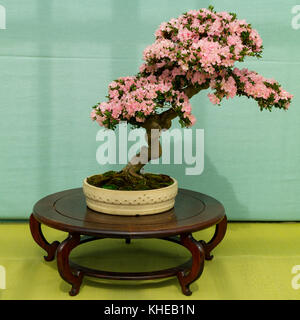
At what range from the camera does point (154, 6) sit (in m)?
2.79

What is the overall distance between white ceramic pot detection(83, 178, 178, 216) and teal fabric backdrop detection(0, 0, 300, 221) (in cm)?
92

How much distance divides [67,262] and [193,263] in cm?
57

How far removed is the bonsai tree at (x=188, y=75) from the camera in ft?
5.84

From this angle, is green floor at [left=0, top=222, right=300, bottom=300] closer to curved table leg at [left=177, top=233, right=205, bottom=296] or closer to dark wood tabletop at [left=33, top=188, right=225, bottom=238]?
curved table leg at [left=177, top=233, right=205, bottom=296]

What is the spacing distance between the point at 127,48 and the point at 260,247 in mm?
1555

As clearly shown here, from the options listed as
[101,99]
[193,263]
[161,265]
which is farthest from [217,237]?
[101,99]

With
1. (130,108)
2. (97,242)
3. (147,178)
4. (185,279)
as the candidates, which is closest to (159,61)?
(130,108)

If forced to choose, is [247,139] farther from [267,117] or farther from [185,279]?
[185,279]

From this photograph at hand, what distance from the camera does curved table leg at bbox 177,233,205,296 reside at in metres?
1.87

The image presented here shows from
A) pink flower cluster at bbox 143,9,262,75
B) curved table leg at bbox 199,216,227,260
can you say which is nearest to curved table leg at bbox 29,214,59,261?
curved table leg at bbox 199,216,227,260

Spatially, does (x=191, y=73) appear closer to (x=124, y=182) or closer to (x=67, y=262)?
(x=124, y=182)

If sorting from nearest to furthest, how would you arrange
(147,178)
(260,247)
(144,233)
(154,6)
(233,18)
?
(144,233)
(233,18)
(147,178)
(260,247)
(154,6)

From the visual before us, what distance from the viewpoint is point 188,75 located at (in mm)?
1920

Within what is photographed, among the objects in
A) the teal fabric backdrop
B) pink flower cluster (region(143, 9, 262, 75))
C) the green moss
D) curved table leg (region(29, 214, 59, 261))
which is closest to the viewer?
pink flower cluster (region(143, 9, 262, 75))
